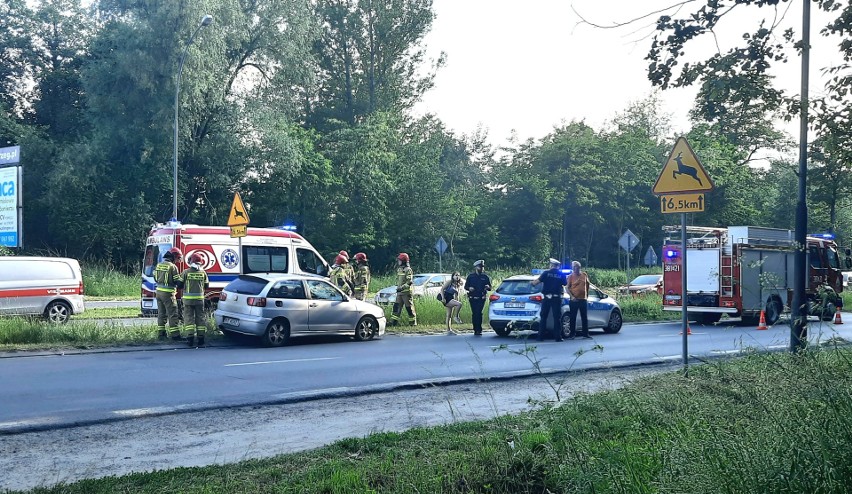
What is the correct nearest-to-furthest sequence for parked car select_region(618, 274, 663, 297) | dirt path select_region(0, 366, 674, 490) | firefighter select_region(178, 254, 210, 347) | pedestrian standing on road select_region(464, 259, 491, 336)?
dirt path select_region(0, 366, 674, 490), firefighter select_region(178, 254, 210, 347), pedestrian standing on road select_region(464, 259, 491, 336), parked car select_region(618, 274, 663, 297)

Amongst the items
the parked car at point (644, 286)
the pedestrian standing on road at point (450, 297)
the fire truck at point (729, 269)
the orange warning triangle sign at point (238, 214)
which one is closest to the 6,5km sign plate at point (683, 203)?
the orange warning triangle sign at point (238, 214)

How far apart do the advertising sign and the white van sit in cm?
249

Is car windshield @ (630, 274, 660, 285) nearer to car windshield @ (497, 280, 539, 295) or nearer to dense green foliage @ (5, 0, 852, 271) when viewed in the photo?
dense green foliage @ (5, 0, 852, 271)

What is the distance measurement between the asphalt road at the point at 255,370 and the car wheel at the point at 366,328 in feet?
1.80

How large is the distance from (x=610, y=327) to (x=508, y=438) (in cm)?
1542

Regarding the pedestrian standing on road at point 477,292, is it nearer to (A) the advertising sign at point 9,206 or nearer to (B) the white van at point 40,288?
(B) the white van at point 40,288

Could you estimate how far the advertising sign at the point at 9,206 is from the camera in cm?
2198

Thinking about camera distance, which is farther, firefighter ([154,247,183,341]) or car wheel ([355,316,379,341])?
car wheel ([355,316,379,341])

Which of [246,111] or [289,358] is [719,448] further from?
[246,111]

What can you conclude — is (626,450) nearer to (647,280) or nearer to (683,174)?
(683,174)

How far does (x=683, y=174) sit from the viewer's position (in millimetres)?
10773

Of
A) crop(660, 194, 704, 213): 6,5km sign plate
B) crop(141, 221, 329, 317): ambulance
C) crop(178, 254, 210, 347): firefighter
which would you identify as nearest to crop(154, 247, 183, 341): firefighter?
crop(178, 254, 210, 347): firefighter

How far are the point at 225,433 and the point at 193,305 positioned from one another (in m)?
8.47

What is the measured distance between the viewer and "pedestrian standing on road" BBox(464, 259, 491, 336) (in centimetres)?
2025
